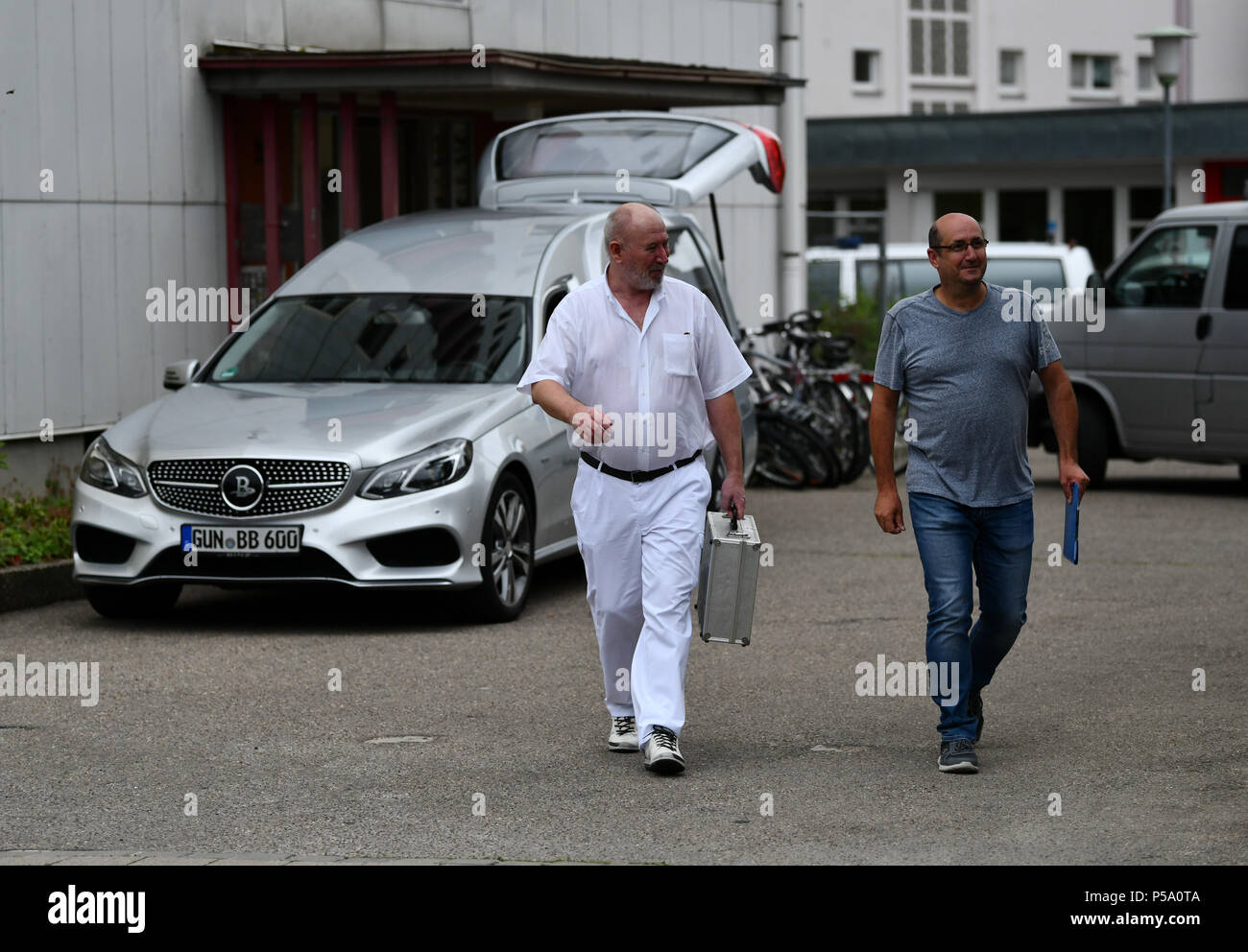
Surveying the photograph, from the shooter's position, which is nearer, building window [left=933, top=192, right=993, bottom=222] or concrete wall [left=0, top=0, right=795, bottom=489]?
concrete wall [left=0, top=0, right=795, bottom=489]

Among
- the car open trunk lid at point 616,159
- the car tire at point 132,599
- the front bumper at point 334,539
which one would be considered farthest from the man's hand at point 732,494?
the car open trunk lid at point 616,159

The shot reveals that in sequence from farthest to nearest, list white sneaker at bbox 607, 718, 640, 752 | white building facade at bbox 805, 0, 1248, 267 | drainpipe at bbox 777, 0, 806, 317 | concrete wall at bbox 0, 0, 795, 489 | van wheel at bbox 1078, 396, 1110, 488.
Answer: white building facade at bbox 805, 0, 1248, 267, drainpipe at bbox 777, 0, 806, 317, van wheel at bbox 1078, 396, 1110, 488, concrete wall at bbox 0, 0, 795, 489, white sneaker at bbox 607, 718, 640, 752

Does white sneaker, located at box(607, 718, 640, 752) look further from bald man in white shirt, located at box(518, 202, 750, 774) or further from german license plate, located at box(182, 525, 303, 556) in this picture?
german license plate, located at box(182, 525, 303, 556)

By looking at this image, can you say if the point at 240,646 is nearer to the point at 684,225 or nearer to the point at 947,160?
the point at 684,225

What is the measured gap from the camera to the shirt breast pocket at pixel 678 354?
7273mm

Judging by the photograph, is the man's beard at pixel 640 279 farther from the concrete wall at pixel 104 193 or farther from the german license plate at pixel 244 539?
the concrete wall at pixel 104 193

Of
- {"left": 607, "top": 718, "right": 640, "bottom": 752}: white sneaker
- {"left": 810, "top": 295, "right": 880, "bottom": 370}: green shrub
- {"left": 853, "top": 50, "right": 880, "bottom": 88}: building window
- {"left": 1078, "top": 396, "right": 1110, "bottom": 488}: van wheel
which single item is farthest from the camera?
{"left": 853, "top": 50, "right": 880, "bottom": 88}: building window

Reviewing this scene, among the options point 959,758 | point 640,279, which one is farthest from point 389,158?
point 959,758

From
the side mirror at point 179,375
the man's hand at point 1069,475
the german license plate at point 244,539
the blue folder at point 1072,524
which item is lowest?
the german license plate at point 244,539

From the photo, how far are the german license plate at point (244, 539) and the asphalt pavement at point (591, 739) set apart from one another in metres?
0.43

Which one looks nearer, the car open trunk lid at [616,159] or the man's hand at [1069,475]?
the man's hand at [1069,475]

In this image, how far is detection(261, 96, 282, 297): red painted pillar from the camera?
1551 cm

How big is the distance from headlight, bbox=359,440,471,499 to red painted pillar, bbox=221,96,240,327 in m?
5.95

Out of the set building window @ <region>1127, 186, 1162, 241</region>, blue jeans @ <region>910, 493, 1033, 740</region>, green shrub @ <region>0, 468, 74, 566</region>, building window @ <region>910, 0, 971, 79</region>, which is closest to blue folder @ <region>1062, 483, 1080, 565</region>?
blue jeans @ <region>910, 493, 1033, 740</region>
